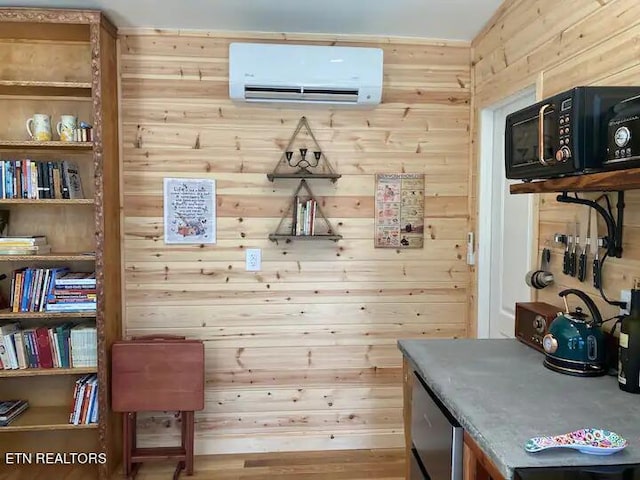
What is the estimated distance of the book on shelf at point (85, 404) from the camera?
2.77 metres

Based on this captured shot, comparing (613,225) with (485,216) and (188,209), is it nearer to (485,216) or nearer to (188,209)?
(485,216)

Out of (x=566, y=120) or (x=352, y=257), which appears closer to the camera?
(x=566, y=120)

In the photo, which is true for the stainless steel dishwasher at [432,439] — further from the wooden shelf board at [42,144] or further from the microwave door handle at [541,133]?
the wooden shelf board at [42,144]

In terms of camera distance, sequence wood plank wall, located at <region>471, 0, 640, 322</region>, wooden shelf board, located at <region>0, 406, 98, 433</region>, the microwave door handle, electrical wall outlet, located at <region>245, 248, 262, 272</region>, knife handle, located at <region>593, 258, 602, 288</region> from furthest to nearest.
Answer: electrical wall outlet, located at <region>245, 248, 262, 272</region>
wooden shelf board, located at <region>0, 406, 98, 433</region>
knife handle, located at <region>593, 258, 602, 288</region>
wood plank wall, located at <region>471, 0, 640, 322</region>
the microwave door handle

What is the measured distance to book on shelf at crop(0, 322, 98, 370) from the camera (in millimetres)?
2732

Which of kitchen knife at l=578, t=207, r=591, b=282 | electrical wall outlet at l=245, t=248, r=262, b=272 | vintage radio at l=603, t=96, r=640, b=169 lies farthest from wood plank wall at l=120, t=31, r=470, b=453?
vintage radio at l=603, t=96, r=640, b=169

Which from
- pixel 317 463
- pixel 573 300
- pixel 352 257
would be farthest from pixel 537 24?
pixel 317 463

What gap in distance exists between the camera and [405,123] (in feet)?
10.0

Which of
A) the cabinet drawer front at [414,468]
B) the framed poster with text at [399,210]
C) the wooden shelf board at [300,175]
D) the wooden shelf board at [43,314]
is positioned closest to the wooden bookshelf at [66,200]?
the wooden shelf board at [43,314]

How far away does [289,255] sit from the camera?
3035mm

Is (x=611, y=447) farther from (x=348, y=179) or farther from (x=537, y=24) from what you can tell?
(x=348, y=179)

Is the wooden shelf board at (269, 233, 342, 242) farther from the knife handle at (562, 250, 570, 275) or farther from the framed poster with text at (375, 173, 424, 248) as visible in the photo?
the knife handle at (562, 250, 570, 275)

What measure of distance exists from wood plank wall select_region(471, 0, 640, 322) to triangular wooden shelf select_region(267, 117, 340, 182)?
95 centimetres

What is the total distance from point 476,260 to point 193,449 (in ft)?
6.37
